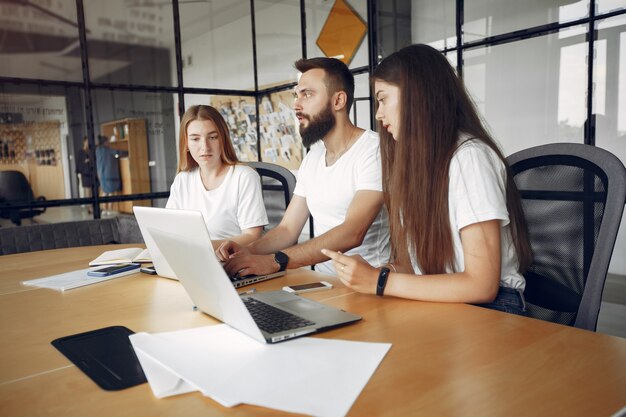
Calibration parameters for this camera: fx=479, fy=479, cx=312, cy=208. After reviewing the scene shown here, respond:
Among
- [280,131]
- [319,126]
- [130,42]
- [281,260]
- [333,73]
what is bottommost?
[281,260]

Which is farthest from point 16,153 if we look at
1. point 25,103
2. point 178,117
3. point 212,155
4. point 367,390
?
point 367,390

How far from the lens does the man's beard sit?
2174mm

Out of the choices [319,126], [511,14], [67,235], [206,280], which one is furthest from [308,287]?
[511,14]

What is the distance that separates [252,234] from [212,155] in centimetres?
46

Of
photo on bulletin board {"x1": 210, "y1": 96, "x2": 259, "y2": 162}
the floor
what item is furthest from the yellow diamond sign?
the floor

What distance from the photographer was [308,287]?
53.7 inches

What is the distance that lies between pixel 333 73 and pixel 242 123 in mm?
2940

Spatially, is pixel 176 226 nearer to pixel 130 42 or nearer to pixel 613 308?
pixel 613 308

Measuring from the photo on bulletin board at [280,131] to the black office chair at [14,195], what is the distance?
2.23m

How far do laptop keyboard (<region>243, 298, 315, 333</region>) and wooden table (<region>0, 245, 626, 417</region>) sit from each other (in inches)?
2.8

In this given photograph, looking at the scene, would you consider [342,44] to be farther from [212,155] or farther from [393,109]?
[393,109]

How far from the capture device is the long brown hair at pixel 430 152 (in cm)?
134

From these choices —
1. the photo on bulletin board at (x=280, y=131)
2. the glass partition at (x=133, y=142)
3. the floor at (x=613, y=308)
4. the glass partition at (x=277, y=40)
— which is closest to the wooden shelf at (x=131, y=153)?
the glass partition at (x=133, y=142)

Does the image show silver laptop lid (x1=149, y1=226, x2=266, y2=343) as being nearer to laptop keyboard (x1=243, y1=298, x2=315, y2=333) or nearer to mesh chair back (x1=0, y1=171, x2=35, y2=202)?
laptop keyboard (x1=243, y1=298, x2=315, y2=333)
